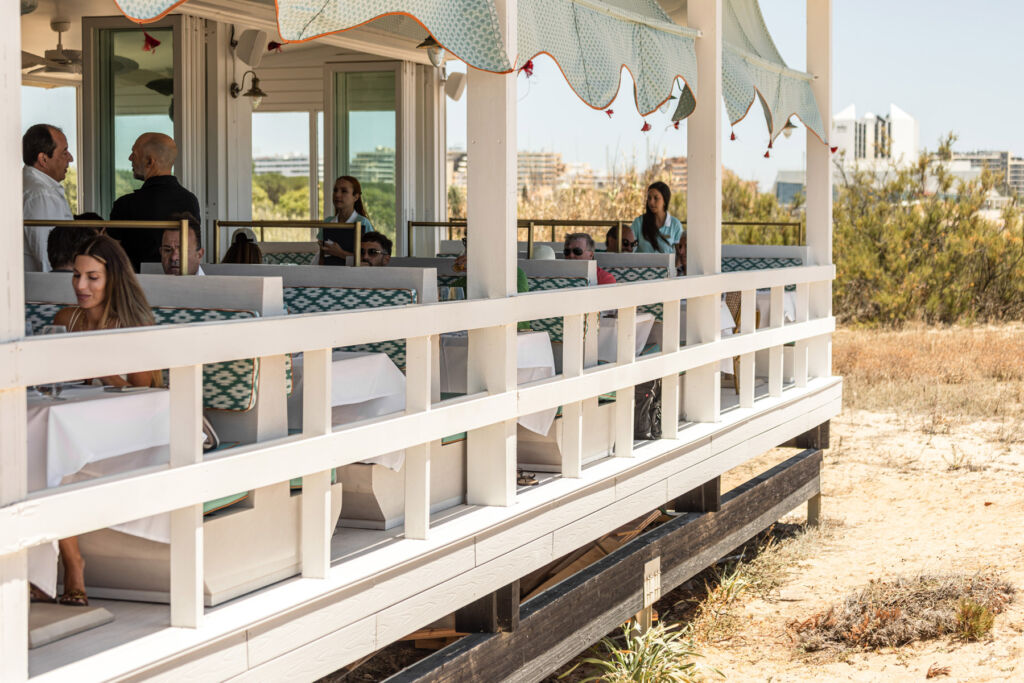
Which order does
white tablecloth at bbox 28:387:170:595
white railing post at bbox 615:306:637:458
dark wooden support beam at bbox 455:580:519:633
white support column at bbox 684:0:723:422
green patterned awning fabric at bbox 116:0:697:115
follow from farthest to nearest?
white support column at bbox 684:0:723:422 → white railing post at bbox 615:306:637:458 → dark wooden support beam at bbox 455:580:519:633 → green patterned awning fabric at bbox 116:0:697:115 → white tablecloth at bbox 28:387:170:595

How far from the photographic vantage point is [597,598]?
15.4 ft

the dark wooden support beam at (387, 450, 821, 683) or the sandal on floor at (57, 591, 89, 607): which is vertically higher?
the sandal on floor at (57, 591, 89, 607)

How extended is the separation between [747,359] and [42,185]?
10.5ft

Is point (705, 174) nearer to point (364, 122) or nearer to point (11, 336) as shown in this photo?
point (11, 336)

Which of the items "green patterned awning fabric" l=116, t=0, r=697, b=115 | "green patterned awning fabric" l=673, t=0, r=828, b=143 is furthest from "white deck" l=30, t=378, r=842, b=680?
"green patterned awning fabric" l=673, t=0, r=828, b=143

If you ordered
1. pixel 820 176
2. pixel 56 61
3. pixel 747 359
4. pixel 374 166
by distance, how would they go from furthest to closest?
1. pixel 374 166
2. pixel 56 61
3. pixel 820 176
4. pixel 747 359

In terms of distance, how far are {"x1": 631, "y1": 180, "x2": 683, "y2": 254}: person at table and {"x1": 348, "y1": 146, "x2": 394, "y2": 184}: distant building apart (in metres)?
2.75

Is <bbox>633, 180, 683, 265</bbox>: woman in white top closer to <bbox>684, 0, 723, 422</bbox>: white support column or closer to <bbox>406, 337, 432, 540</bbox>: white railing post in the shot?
<bbox>684, 0, 723, 422</bbox>: white support column

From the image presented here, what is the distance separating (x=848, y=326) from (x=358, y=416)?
45.5 ft

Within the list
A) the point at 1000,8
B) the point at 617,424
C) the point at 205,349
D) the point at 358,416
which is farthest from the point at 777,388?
the point at 1000,8

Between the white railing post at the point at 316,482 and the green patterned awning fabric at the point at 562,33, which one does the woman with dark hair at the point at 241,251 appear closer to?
the green patterned awning fabric at the point at 562,33

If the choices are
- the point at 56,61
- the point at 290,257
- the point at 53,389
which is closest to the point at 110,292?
the point at 53,389

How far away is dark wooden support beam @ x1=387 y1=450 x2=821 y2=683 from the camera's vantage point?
3.85 metres

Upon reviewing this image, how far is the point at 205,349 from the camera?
2721mm
